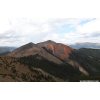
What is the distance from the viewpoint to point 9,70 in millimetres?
198125
